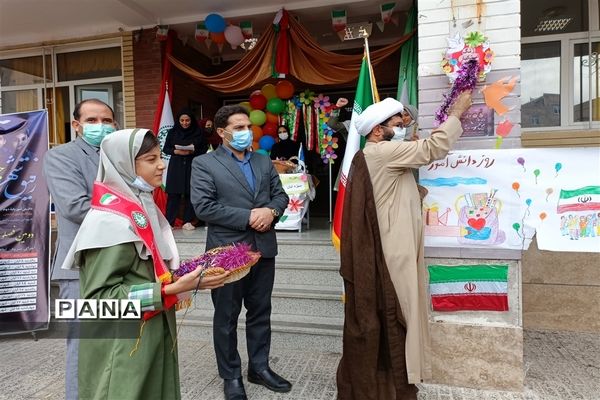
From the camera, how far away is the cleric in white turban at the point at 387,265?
2.51 metres

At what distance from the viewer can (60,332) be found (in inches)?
173

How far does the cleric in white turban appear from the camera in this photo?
2.51 metres

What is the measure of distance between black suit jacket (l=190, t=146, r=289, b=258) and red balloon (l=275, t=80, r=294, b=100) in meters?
4.19

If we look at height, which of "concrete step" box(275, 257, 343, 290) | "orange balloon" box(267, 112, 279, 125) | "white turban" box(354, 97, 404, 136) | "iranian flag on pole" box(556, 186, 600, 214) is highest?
"orange balloon" box(267, 112, 279, 125)

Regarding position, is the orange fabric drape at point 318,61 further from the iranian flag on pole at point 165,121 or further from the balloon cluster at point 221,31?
the iranian flag on pole at point 165,121

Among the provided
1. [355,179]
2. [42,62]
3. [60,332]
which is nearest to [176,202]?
[60,332]

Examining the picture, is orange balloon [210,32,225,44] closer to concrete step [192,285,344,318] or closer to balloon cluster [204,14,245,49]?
balloon cluster [204,14,245,49]

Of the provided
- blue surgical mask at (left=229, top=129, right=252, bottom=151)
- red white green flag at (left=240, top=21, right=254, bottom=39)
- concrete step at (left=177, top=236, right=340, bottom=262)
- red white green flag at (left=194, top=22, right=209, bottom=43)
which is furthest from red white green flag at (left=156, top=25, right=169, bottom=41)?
blue surgical mask at (left=229, top=129, right=252, bottom=151)

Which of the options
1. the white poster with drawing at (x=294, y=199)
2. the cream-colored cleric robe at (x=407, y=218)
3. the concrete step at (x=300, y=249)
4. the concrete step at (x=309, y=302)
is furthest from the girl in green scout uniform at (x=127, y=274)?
the white poster with drawing at (x=294, y=199)

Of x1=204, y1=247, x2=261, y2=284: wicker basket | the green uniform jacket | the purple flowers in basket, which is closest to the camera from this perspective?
the green uniform jacket

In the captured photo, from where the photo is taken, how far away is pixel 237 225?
280 cm

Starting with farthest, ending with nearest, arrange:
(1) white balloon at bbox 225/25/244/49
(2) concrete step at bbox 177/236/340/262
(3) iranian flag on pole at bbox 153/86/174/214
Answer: (3) iranian flag on pole at bbox 153/86/174/214 → (1) white balloon at bbox 225/25/244/49 → (2) concrete step at bbox 177/236/340/262

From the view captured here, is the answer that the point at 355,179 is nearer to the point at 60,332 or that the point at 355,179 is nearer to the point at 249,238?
the point at 249,238

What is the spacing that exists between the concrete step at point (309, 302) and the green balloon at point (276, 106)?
142 inches
